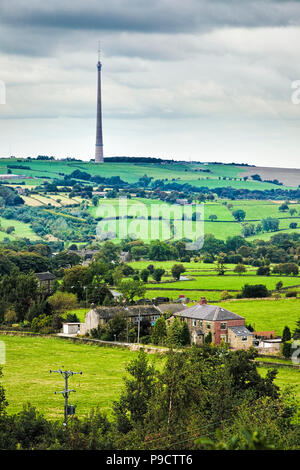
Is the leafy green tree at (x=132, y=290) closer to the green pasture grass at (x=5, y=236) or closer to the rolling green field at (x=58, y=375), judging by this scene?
the rolling green field at (x=58, y=375)

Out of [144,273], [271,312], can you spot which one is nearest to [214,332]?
[271,312]

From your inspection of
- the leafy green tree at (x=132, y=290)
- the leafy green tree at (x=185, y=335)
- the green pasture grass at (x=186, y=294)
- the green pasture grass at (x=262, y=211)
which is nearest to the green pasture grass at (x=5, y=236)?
the green pasture grass at (x=262, y=211)

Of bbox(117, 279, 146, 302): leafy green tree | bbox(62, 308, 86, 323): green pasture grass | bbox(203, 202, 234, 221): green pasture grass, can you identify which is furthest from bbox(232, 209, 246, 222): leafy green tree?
bbox(62, 308, 86, 323): green pasture grass

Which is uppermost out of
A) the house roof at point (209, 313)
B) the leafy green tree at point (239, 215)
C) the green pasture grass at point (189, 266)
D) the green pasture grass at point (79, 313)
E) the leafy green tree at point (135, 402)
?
the leafy green tree at point (239, 215)

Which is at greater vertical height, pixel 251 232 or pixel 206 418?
pixel 251 232

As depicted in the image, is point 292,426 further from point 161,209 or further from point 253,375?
point 161,209

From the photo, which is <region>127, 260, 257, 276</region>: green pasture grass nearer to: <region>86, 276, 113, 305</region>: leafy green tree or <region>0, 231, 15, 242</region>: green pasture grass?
<region>86, 276, 113, 305</region>: leafy green tree
